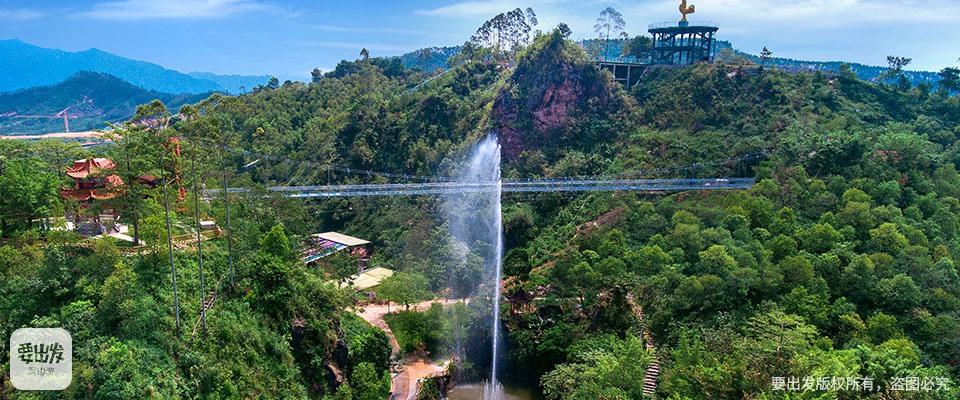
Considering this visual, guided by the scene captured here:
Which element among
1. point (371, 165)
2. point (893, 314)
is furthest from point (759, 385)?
point (371, 165)

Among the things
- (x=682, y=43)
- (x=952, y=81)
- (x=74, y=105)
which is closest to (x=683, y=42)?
(x=682, y=43)

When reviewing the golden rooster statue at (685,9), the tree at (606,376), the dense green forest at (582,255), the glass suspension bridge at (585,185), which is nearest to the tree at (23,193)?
the dense green forest at (582,255)

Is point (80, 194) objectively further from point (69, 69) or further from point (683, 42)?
point (69, 69)

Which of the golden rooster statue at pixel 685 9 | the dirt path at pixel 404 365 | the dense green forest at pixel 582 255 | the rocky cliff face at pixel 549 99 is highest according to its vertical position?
the golden rooster statue at pixel 685 9

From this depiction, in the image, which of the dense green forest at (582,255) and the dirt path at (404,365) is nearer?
the dense green forest at (582,255)

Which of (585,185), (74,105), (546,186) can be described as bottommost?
(546,186)

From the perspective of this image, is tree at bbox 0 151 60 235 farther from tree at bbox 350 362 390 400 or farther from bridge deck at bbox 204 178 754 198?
bridge deck at bbox 204 178 754 198

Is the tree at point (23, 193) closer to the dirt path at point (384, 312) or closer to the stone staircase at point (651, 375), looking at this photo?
the dirt path at point (384, 312)

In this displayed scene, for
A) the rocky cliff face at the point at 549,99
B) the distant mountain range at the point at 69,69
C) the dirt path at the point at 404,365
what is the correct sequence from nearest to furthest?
the dirt path at the point at 404,365 → the rocky cliff face at the point at 549,99 → the distant mountain range at the point at 69,69
